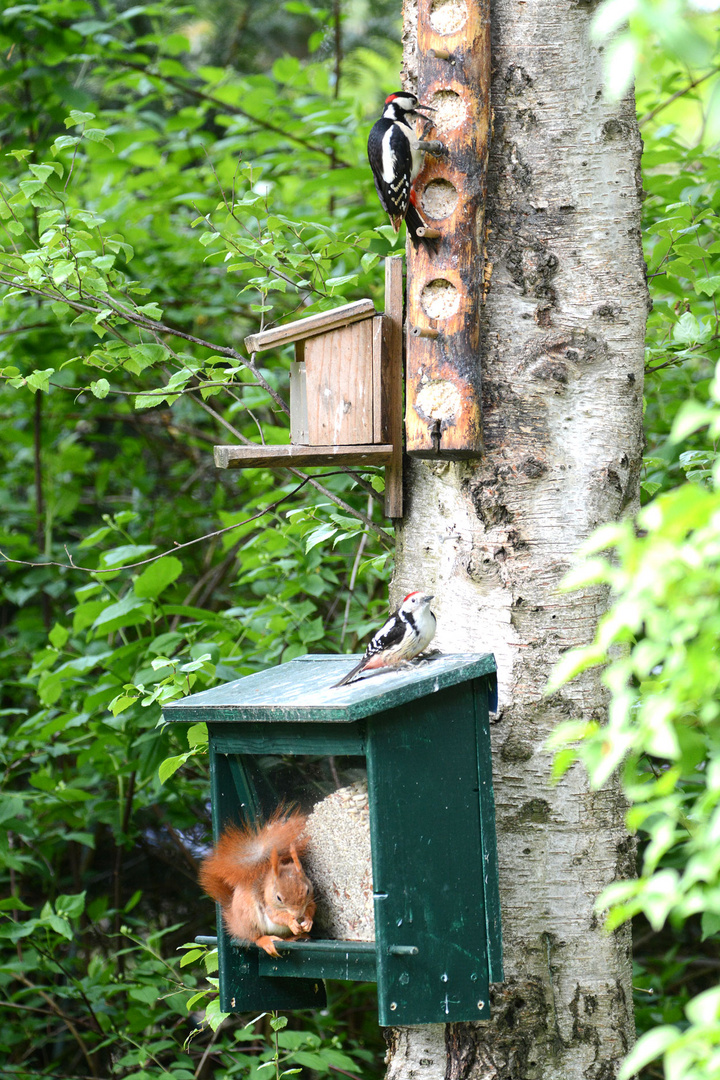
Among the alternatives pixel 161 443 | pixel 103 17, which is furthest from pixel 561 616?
pixel 103 17

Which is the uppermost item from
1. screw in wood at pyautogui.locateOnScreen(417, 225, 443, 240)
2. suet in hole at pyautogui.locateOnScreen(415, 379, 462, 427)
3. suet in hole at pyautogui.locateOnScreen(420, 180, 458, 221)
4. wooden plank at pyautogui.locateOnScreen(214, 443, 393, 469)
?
suet in hole at pyautogui.locateOnScreen(420, 180, 458, 221)

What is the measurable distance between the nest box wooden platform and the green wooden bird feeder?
0.45 meters

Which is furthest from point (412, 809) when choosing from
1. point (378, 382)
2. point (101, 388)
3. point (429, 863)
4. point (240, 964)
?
point (101, 388)

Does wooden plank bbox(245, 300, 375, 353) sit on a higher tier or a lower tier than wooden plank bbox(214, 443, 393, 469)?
higher

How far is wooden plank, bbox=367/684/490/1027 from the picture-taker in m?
1.62

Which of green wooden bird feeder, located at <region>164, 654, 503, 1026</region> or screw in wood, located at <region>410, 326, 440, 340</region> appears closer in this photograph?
green wooden bird feeder, located at <region>164, 654, 503, 1026</region>

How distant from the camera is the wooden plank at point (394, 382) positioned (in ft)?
6.64

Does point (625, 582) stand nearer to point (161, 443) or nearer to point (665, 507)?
point (665, 507)

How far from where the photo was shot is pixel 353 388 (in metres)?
2.05

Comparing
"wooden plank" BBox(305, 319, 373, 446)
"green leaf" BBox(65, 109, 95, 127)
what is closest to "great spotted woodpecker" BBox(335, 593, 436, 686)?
"wooden plank" BBox(305, 319, 373, 446)

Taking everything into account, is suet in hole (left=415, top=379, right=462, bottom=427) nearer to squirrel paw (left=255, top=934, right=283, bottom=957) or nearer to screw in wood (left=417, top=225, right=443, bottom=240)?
screw in wood (left=417, top=225, right=443, bottom=240)

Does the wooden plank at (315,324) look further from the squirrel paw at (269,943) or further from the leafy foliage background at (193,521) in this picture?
the squirrel paw at (269,943)

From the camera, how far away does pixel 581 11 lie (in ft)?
6.22

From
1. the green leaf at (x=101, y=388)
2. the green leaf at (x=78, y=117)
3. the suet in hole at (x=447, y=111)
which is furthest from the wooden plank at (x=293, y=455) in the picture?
the green leaf at (x=78, y=117)
